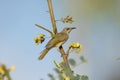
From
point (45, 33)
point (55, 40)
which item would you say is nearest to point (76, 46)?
point (55, 40)

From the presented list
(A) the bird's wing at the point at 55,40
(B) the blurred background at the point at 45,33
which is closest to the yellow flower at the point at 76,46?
(A) the bird's wing at the point at 55,40

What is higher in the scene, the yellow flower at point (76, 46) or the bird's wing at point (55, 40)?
the bird's wing at point (55, 40)

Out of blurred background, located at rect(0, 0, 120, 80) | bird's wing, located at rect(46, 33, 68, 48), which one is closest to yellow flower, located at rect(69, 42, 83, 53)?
bird's wing, located at rect(46, 33, 68, 48)

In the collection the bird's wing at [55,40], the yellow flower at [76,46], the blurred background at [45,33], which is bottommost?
the yellow flower at [76,46]

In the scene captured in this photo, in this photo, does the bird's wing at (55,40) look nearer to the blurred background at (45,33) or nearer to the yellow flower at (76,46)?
the yellow flower at (76,46)

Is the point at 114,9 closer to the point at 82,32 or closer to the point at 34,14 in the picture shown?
the point at 82,32

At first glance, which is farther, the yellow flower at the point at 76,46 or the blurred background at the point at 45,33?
the blurred background at the point at 45,33

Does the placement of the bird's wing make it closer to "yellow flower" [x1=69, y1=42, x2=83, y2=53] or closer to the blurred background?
"yellow flower" [x1=69, y1=42, x2=83, y2=53]

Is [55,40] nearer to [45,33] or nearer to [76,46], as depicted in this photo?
[76,46]
